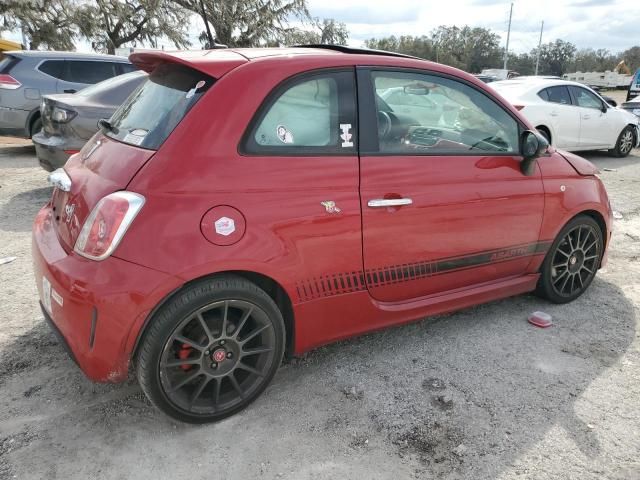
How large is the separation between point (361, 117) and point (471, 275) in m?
1.27

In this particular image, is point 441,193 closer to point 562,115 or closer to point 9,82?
point 562,115

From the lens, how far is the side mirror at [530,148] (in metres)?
3.30

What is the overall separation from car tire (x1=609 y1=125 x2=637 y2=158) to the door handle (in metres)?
9.86

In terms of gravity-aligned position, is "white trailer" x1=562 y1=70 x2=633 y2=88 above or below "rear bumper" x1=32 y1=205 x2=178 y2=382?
below

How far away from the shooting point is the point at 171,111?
252 centimetres

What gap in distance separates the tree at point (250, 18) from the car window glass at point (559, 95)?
77.9 feet

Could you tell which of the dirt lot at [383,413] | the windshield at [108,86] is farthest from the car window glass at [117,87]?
the dirt lot at [383,413]

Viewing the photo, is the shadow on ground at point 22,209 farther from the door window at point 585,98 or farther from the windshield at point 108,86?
the door window at point 585,98

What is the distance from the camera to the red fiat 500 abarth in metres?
2.30

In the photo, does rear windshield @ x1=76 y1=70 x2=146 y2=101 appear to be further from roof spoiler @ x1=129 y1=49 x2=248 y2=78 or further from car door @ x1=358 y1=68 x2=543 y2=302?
car door @ x1=358 y1=68 x2=543 y2=302

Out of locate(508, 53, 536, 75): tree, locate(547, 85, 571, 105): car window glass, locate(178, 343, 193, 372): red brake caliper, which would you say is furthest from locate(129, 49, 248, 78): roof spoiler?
locate(508, 53, 536, 75): tree

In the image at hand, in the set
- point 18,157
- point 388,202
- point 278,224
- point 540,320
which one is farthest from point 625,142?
point 18,157

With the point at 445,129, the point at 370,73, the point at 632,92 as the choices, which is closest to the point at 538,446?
the point at 445,129

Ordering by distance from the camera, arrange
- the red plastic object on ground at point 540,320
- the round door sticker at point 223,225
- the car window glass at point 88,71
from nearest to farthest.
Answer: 1. the round door sticker at point 223,225
2. the red plastic object on ground at point 540,320
3. the car window glass at point 88,71
